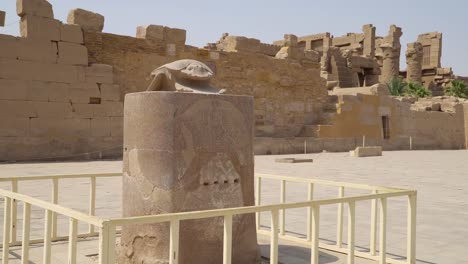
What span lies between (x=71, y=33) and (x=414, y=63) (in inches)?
1336

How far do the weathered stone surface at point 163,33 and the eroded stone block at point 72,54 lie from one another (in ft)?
7.97

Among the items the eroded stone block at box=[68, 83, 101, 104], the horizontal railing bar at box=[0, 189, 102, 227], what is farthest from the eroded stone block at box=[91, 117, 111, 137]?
the horizontal railing bar at box=[0, 189, 102, 227]

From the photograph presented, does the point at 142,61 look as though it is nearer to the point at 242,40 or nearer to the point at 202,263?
the point at 242,40

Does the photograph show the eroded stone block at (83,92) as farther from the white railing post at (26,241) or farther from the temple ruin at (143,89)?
the white railing post at (26,241)

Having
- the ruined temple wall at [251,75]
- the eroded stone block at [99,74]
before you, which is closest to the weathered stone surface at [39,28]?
the ruined temple wall at [251,75]

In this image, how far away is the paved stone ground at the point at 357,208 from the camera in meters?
4.67

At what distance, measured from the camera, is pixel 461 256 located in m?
4.58

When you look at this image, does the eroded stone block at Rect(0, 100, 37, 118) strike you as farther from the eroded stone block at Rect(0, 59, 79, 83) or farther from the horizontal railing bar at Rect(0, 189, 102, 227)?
the horizontal railing bar at Rect(0, 189, 102, 227)

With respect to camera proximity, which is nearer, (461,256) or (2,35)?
(461,256)

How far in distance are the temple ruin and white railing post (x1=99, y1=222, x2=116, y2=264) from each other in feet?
22.7

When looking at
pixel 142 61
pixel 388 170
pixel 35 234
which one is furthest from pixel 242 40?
pixel 35 234

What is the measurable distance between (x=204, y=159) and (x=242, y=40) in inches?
635

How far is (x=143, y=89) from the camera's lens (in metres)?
16.3

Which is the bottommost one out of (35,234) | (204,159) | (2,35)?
(35,234)
